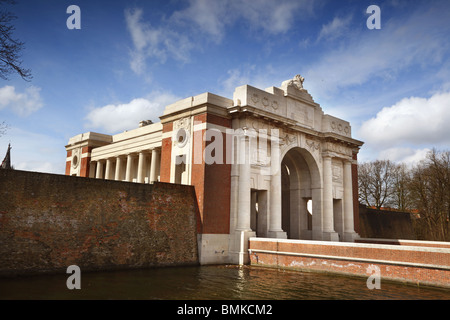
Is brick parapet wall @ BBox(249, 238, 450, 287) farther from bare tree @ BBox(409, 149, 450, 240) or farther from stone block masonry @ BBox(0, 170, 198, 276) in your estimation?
bare tree @ BBox(409, 149, 450, 240)

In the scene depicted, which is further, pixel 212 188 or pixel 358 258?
pixel 212 188

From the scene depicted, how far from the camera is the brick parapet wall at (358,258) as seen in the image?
45.5ft

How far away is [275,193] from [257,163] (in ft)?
7.23

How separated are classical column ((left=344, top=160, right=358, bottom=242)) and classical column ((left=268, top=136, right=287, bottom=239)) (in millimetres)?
7969

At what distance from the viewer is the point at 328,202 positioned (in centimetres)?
2605

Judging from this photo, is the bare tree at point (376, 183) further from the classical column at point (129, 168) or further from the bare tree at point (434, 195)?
the classical column at point (129, 168)

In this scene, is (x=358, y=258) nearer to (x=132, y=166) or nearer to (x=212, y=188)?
(x=212, y=188)

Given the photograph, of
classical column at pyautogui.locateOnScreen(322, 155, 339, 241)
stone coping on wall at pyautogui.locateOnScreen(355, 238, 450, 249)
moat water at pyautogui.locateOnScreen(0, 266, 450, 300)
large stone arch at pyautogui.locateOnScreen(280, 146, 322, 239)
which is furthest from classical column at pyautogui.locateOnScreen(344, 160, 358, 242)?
moat water at pyautogui.locateOnScreen(0, 266, 450, 300)

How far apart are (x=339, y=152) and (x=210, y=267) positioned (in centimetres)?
1427

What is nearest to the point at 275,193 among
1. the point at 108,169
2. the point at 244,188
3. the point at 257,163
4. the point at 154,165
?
the point at 257,163

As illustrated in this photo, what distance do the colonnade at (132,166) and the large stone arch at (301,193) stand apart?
9877 millimetres

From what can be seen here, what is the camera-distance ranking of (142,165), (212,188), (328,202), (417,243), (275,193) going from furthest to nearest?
(142,165)
(328,202)
(417,243)
(275,193)
(212,188)
